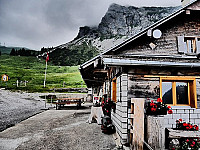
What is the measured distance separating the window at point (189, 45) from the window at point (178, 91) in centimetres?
277

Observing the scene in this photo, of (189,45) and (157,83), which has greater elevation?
(189,45)

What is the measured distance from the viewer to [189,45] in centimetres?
806

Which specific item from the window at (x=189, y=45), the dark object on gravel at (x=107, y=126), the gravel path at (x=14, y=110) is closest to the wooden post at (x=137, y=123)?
the dark object on gravel at (x=107, y=126)

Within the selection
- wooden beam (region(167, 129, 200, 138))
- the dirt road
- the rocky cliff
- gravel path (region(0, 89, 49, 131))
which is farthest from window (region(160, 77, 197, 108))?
the rocky cliff

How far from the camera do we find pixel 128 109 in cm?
503

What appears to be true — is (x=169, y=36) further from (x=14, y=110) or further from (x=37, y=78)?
(x=37, y=78)

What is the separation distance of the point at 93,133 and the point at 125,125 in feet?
6.08

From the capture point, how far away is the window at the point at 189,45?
25.4 feet

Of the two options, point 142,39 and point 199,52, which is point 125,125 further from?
point 199,52

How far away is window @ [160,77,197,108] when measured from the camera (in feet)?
17.7

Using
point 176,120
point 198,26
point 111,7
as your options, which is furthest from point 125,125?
point 111,7

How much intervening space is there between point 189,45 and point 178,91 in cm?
366

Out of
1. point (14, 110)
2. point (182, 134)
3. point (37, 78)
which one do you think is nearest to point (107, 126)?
point (182, 134)

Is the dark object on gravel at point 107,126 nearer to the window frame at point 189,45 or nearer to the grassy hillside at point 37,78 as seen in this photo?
the window frame at point 189,45
